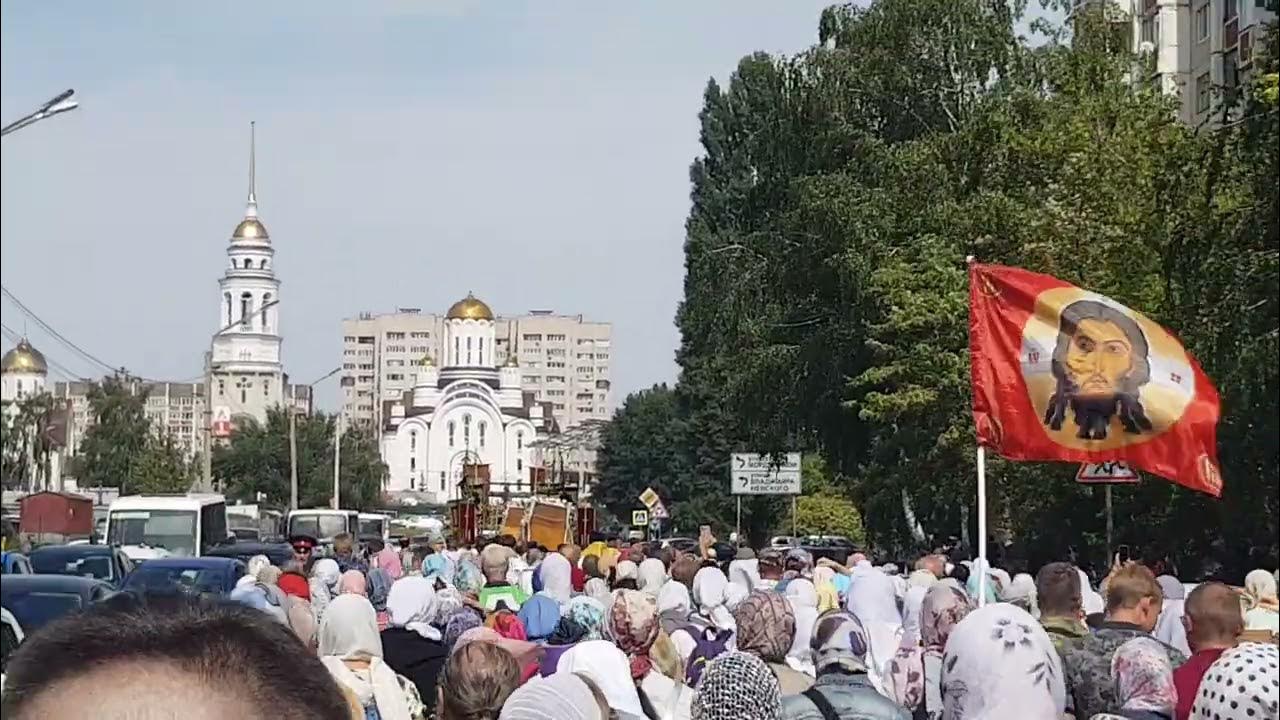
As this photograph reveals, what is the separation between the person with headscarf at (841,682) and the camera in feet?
22.8

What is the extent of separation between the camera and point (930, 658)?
29.3 ft

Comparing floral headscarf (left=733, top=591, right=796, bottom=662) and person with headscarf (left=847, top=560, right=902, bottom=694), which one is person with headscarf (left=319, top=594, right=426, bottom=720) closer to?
floral headscarf (left=733, top=591, right=796, bottom=662)

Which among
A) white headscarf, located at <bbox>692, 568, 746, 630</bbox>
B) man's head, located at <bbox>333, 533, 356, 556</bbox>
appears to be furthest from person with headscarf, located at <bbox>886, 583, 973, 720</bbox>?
man's head, located at <bbox>333, 533, 356, 556</bbox>

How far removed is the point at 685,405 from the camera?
74.2 m

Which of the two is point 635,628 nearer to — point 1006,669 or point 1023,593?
point 1006,669

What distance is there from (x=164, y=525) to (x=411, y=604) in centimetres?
3034

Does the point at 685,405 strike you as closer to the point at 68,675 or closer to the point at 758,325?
the point at 758,325

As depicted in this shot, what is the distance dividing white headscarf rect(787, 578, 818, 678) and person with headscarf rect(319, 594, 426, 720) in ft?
9.32

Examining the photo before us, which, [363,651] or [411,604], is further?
[411,604]

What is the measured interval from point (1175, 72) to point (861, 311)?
1037 inches

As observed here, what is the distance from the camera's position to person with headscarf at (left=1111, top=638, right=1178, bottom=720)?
700 centimetres

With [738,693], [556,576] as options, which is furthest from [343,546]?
[738,693]

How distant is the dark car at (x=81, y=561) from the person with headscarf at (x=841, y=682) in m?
18.6

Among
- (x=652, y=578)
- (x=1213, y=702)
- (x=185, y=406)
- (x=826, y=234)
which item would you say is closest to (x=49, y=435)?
(x=1213, y=702)
